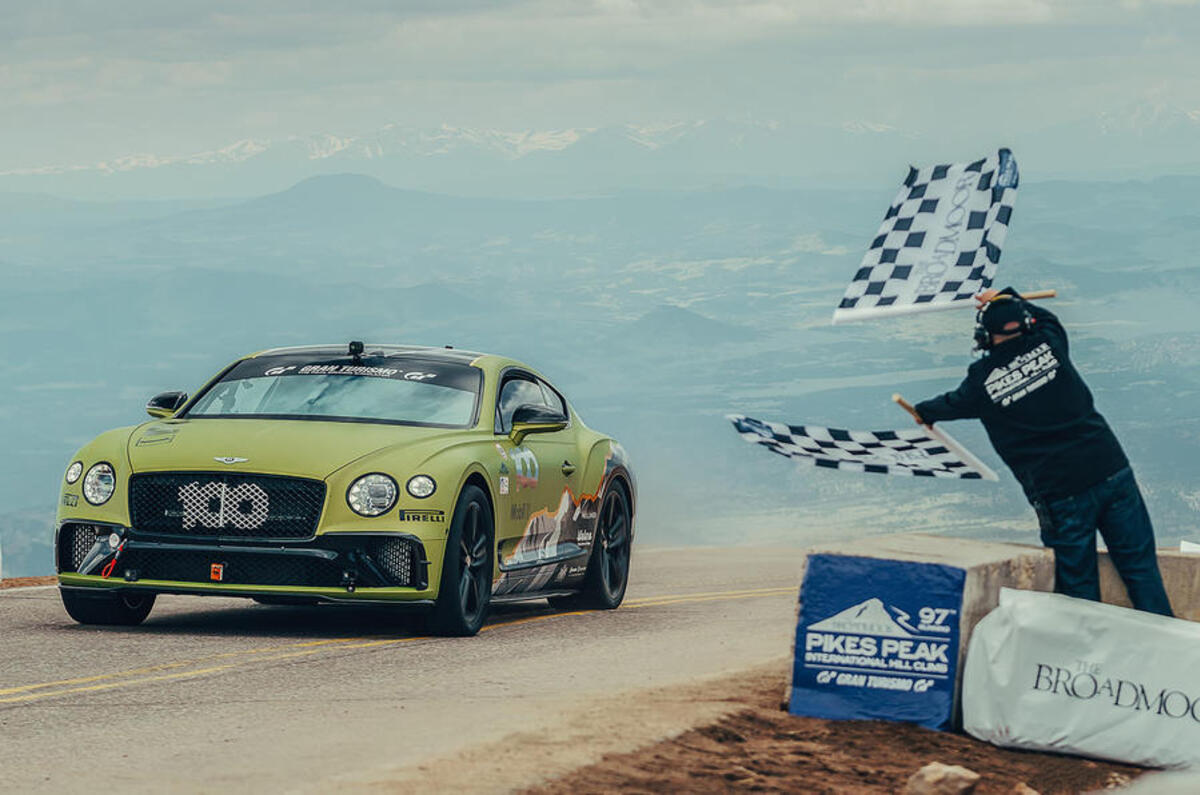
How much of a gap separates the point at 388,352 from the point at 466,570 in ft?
6.50

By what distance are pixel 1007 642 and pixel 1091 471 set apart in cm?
94

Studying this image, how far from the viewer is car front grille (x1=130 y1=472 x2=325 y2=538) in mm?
10664

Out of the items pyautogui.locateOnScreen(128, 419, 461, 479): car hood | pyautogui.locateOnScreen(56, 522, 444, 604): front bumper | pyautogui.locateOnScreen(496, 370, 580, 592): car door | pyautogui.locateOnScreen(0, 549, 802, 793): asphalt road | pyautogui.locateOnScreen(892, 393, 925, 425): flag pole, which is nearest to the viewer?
pyautogui.locateOnScreen(0, 549, 802, 793): asphalt road

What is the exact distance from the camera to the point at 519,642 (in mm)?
11008

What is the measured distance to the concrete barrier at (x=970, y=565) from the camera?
794cm

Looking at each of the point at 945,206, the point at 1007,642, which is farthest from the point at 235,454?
the point at 1007,642

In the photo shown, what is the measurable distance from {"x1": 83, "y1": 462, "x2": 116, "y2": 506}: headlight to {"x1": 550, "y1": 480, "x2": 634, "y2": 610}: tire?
3487mm

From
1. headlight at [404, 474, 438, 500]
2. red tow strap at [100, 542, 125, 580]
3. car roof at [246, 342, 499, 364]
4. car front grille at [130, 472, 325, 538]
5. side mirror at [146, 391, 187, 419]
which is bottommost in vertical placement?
red tow strap at [100, 542, 125, 580]

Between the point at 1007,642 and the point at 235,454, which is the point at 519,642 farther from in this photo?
the point at 1007,642

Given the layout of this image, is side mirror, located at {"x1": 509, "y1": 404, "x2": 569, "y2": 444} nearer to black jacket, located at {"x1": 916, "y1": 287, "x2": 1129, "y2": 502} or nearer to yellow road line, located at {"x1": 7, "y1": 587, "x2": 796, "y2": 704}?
yellow road line, located at {"x1": 7, "y1": 587, "x2": 796, "y2": 704}

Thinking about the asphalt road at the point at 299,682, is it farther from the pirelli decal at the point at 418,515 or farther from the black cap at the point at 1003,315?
the black cap at the point at 1003,315

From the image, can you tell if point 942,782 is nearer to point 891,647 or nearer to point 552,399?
point 891,647

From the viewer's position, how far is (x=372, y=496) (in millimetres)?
10617

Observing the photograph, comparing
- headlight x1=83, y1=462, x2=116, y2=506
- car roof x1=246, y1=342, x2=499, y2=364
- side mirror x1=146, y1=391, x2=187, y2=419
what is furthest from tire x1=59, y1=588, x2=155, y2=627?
car roof x1=246, y1=342, x2=499, y2=364
